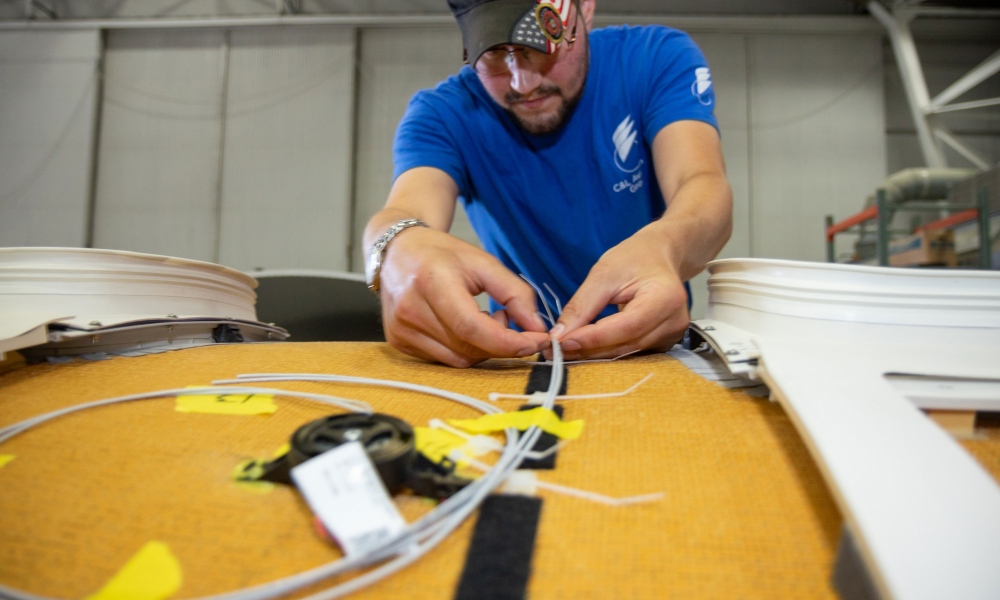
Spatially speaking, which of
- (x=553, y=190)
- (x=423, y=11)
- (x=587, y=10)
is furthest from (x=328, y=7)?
(x=553, y=190)

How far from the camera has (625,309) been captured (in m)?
0.51

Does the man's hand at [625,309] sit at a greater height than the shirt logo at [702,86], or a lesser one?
lesser

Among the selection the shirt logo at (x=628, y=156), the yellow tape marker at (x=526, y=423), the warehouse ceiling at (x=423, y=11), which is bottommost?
the yellow tape marker at (x=526, y=423)

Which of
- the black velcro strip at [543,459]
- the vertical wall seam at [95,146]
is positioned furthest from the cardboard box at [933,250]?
the vertical wall seam at [95,146]

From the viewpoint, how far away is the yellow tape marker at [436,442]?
11.3 inches

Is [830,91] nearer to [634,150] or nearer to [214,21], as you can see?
[634,150]

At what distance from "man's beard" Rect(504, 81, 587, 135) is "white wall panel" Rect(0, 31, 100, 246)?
12.9 ft

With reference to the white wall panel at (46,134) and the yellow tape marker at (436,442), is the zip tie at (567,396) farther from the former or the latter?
the white wall panel at (46,134)

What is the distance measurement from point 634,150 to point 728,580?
80 cm

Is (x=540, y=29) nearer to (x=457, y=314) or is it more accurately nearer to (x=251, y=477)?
(x=457, y=314)

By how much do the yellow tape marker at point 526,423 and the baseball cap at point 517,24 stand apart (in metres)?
0.57

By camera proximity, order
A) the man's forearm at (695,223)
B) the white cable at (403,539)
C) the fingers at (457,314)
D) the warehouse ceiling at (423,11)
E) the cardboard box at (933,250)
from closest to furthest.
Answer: the white cable at (403,539), the fingers at (457,314), the man's forearm at (695,223), the cardboard box at (933,250), the warehouse ceiling at (423,11)

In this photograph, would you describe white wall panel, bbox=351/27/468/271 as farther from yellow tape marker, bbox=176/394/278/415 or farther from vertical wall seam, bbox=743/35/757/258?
yellow tape marker, bbox=176/394/278/415

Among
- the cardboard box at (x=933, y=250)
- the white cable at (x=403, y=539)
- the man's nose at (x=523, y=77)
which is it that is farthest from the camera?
the cardboard box at (x=933, y=250)
